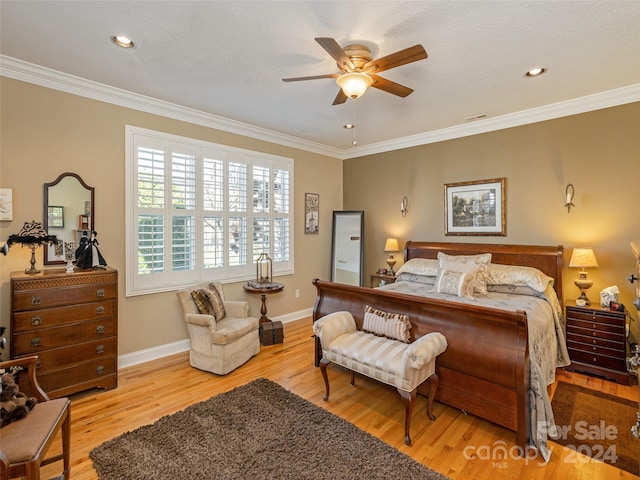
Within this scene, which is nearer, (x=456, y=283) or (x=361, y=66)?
(x=361, y=66)

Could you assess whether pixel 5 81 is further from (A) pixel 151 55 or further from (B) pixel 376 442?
(B) pixel 376 442

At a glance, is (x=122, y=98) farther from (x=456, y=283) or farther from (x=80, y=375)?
(x=456, y=283)

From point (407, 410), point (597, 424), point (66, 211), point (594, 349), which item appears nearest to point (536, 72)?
point (594, 349)

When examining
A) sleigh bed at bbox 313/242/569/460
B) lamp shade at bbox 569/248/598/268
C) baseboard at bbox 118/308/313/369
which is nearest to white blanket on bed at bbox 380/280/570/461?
sleigh bed at bbox 313/242/569/460

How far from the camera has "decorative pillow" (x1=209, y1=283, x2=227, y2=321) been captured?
3.64m

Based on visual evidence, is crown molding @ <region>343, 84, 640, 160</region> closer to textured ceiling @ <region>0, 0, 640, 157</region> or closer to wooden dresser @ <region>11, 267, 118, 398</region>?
textured ceiling @ <region>0, 0, 640, 157</region>

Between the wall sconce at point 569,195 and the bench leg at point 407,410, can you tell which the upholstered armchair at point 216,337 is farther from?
the wall sconce at point 569,195

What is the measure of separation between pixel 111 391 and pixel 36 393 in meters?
1.12

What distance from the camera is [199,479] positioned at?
1912 mm

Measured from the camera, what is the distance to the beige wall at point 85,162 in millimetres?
2789

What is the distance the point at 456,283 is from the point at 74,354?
368 cm

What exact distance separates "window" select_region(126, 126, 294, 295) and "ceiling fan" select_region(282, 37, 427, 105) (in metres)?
2.06

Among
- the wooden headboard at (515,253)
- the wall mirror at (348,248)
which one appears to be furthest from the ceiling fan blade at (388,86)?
the wall mirror at (348,248)

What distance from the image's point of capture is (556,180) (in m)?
3.77
